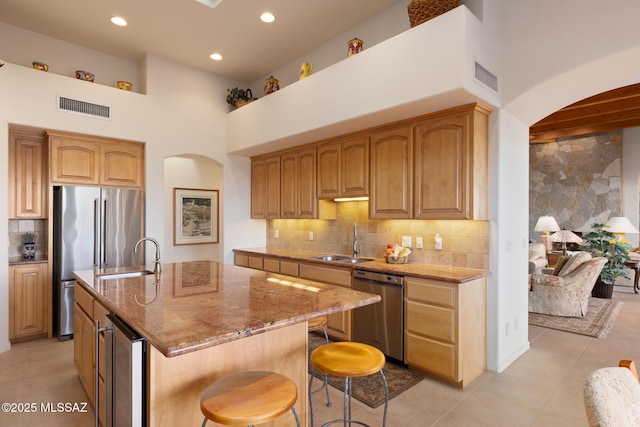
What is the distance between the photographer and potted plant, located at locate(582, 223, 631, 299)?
20.5 ft

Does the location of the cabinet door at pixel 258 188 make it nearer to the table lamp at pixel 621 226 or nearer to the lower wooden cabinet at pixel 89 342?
the lower wooden cabinet at pixel 89 342

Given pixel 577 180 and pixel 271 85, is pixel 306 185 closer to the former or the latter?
pixel 271 85

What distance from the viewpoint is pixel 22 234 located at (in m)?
4.30

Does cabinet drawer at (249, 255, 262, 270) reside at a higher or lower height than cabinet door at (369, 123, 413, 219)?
lower

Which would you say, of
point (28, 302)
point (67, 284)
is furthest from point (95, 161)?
point (28, 302)

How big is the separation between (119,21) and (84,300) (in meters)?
3.09

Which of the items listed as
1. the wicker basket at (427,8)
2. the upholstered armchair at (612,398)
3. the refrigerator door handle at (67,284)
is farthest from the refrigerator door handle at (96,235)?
the upholstered armchair at (612,398)

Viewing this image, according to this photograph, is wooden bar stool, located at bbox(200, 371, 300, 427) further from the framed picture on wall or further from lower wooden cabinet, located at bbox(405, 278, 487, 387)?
the framed picture on wall

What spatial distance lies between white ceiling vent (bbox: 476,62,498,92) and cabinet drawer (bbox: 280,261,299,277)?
2.75 m

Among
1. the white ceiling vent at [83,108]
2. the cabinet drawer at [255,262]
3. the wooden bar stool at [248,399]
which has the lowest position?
the wooden bar stool at [248,399]

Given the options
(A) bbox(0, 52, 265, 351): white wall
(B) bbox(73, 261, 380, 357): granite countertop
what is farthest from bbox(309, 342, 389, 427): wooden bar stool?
(A) bbox(0, 52, 265, 351): white wall

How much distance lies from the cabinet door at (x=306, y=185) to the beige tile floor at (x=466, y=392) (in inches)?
92.9

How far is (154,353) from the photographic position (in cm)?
157

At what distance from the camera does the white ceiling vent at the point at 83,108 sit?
4.09m
